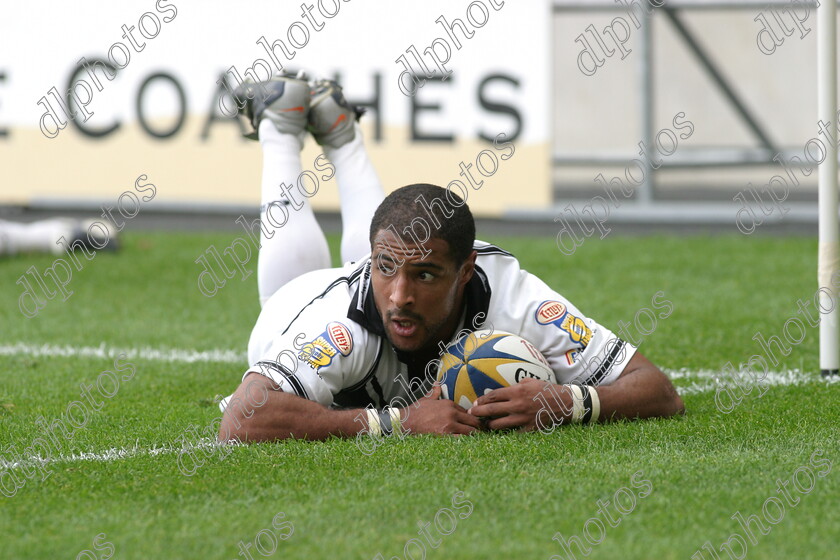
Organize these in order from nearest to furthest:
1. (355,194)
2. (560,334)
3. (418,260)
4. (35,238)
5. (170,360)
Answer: (418,260)
(560,334)
(355,194)
(170,360)
(35,238)

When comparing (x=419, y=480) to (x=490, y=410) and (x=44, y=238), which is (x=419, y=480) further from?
(x=44, y=238)

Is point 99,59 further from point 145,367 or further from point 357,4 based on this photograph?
point 145,367

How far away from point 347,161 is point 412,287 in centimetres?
210

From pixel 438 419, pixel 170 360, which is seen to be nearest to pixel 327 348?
pixel 438 419

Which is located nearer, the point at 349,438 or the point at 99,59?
the point at 349,438

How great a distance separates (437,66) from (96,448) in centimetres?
779

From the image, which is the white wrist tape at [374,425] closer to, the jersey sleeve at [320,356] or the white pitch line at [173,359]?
the jersey sleeve at [320,356]

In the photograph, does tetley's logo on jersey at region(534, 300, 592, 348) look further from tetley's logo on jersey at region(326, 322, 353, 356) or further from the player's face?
tetley's logo on jersey at region(326, 322, 353, 356)

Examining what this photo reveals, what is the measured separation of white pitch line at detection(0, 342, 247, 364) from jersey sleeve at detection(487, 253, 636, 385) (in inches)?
85.8

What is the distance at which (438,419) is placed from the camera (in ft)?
14.0

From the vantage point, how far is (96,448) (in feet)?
14.3

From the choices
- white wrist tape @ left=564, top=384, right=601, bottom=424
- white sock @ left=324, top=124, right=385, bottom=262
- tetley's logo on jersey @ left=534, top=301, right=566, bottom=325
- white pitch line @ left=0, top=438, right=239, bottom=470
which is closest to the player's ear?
tetley's logo on jersey @ left=534, top=301, right=566, bottom=325

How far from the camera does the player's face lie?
4113mm

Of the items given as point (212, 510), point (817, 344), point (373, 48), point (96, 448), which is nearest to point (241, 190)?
point (373, 48)
